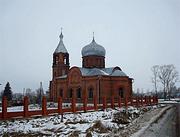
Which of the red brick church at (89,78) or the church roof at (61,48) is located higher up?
the church roof at (61,48)

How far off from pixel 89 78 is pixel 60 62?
28.3 feet

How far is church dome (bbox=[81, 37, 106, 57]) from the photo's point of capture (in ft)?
131

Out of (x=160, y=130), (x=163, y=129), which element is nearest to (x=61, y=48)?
(x=163, y=129)

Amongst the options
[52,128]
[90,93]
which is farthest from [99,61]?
[52,128]

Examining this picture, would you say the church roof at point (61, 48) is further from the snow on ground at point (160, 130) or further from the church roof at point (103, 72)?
the snow on ground at point (160, 130)

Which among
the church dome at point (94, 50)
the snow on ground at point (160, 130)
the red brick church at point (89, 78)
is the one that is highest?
the church dome at point (94, 50)

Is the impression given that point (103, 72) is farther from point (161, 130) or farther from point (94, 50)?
point (161, 130)

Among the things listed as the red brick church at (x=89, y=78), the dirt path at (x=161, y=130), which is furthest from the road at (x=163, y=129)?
the red brick church at (x=89, y=78)

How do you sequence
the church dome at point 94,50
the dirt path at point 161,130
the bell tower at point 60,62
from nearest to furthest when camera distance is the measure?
the dirt path at point 161,130
the church dome at point 94,50
the bell tower at point 60,62

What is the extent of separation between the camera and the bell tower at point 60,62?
4234 centimetres

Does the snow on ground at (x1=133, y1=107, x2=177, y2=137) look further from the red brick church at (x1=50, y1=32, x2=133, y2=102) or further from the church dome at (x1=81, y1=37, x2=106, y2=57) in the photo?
the church dome at (x1=81, y1=37, x2=106, y2=57)

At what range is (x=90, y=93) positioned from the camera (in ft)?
119

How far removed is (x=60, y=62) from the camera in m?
42.4

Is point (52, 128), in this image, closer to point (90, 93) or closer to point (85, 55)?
point (90, 93)
